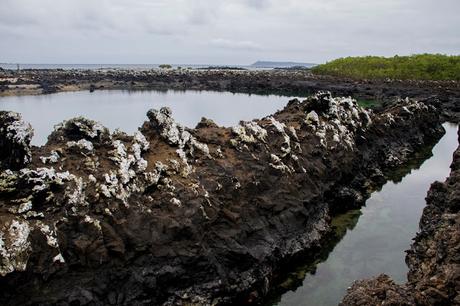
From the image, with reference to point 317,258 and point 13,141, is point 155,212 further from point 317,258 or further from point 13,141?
point 317,258

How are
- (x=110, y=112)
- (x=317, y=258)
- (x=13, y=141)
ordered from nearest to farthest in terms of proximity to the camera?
(x=13, y=141) → (x=317, y=258) → (x=110, y=112)

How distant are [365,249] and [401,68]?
99.3m

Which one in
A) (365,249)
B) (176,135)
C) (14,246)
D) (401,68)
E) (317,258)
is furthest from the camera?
(401,68)

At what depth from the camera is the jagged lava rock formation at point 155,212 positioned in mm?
11875

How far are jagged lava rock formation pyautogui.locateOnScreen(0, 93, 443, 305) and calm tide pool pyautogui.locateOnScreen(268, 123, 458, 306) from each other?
90 centimetres

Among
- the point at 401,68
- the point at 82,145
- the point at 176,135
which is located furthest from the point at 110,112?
the point at 401,68

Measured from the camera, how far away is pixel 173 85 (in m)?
103

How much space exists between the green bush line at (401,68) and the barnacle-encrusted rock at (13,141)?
9493 centimetres

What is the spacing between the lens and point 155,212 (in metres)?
14.0

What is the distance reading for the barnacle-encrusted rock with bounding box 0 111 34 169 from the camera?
12953mm

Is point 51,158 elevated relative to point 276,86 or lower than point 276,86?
elevated

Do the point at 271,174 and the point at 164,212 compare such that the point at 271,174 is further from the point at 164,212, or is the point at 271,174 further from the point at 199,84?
the point at 199,84

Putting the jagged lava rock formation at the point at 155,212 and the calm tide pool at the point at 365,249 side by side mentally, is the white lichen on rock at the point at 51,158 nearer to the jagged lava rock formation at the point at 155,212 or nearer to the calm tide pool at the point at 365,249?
the jagged lava rock formation at the point at 155,212

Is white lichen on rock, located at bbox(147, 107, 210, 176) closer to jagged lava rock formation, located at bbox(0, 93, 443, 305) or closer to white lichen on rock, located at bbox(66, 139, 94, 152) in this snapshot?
jagged lava rock formation, located at bbox(0, 93, 443, 305)
